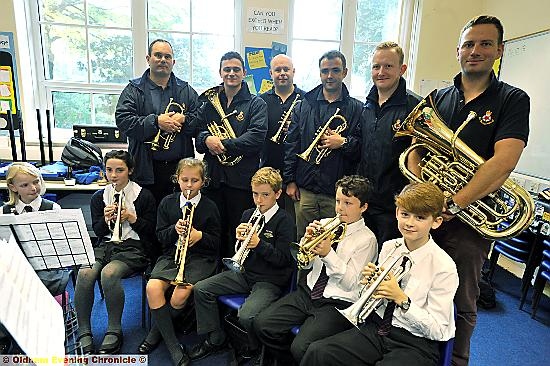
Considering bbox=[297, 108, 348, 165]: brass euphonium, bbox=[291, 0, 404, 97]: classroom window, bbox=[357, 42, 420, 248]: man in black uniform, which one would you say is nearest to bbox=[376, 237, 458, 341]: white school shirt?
bbox=[357, 42, 420, 248]: man in black uniform

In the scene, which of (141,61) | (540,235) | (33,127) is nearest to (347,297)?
(540,235)

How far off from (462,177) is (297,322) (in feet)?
3.72

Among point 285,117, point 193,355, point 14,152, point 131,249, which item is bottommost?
point 193,355

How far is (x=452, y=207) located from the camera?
1.79 metres

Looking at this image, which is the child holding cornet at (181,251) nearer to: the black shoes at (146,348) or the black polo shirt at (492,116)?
the black shoes at (146,348)

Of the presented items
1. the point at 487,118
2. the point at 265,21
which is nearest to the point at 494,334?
the point at 487,118

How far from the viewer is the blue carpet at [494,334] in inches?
95.5

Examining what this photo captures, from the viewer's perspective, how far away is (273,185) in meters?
2.35

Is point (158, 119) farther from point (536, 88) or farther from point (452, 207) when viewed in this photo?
point (536, 88)

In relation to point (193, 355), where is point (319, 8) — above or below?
above

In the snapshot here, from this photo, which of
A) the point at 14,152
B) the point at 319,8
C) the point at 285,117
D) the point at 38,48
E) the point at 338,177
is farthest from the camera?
the point at 319,8

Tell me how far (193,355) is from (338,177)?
58.8 inches

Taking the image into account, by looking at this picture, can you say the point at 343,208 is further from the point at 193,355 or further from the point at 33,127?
the point at 33,127

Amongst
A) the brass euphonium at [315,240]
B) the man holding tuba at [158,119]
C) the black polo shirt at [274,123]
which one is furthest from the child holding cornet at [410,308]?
the man holding tuba at [158,119]
